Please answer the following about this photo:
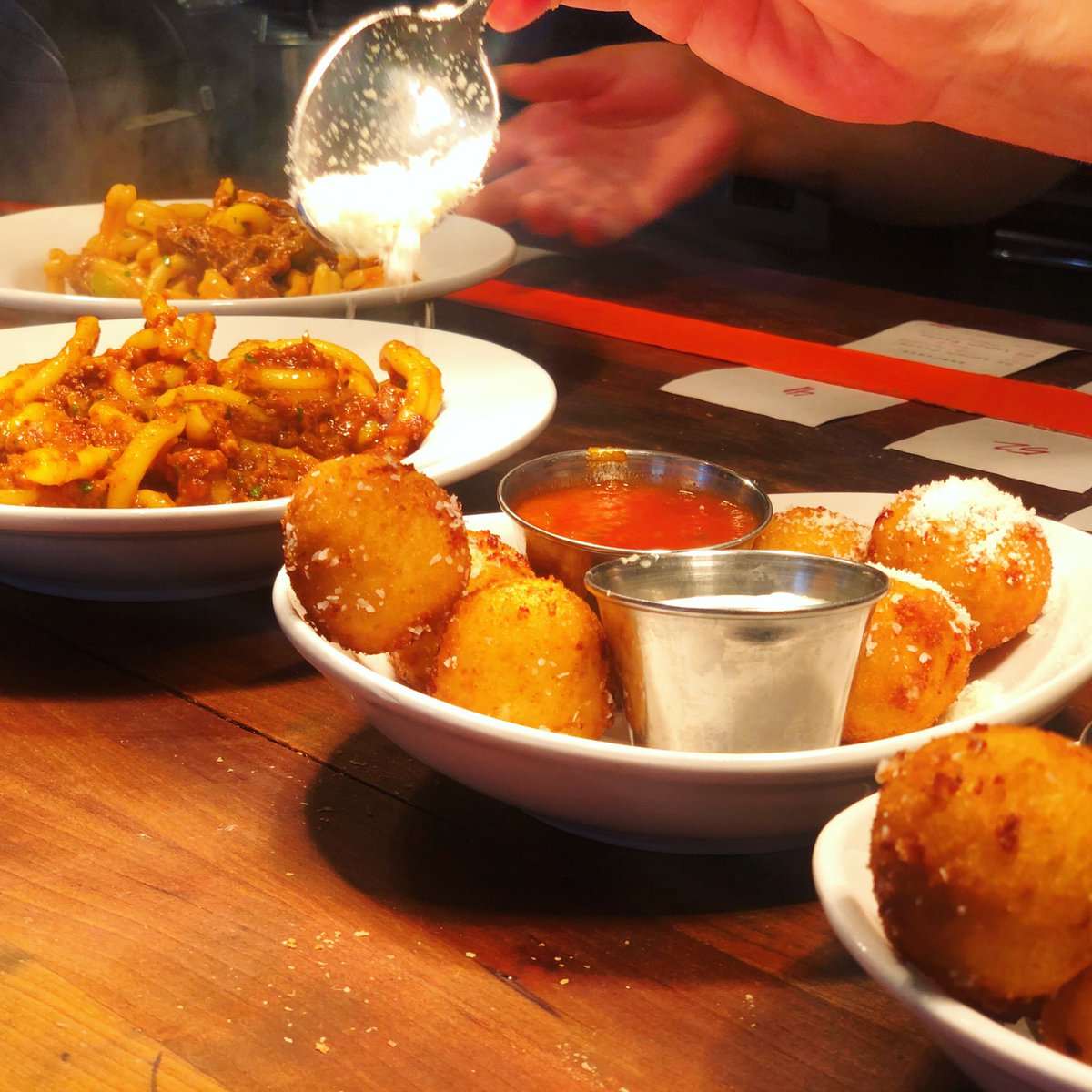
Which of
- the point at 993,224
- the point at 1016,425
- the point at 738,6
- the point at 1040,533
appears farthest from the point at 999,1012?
the point at 993,224

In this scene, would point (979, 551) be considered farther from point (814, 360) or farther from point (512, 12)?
point (512, 12)

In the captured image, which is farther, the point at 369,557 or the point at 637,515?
the point at 637,515

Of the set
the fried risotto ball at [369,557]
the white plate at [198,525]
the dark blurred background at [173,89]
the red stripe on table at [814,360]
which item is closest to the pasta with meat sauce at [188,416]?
the white plate at [198,525]

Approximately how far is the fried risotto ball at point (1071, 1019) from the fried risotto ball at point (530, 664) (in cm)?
50

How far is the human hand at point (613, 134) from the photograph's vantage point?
14.1ft

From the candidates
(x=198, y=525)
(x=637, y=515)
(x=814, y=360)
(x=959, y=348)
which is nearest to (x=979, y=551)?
(x=637, y=515)

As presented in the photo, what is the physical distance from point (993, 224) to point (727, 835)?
5246 millimetres

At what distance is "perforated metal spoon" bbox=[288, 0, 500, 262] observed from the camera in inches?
105

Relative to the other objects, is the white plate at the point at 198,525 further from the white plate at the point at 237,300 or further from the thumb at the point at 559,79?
the thumb at the point at 559,79

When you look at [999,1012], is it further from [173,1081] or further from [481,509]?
[481,509]

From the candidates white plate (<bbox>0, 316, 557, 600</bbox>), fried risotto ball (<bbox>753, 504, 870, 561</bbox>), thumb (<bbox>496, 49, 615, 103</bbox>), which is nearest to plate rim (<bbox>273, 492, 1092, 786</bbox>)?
fried risotto ball (<bbox>753, 504, 870, 561</bbox>)

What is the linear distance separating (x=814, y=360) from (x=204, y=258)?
1.46m

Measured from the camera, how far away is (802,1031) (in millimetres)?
976

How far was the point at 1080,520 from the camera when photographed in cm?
197
